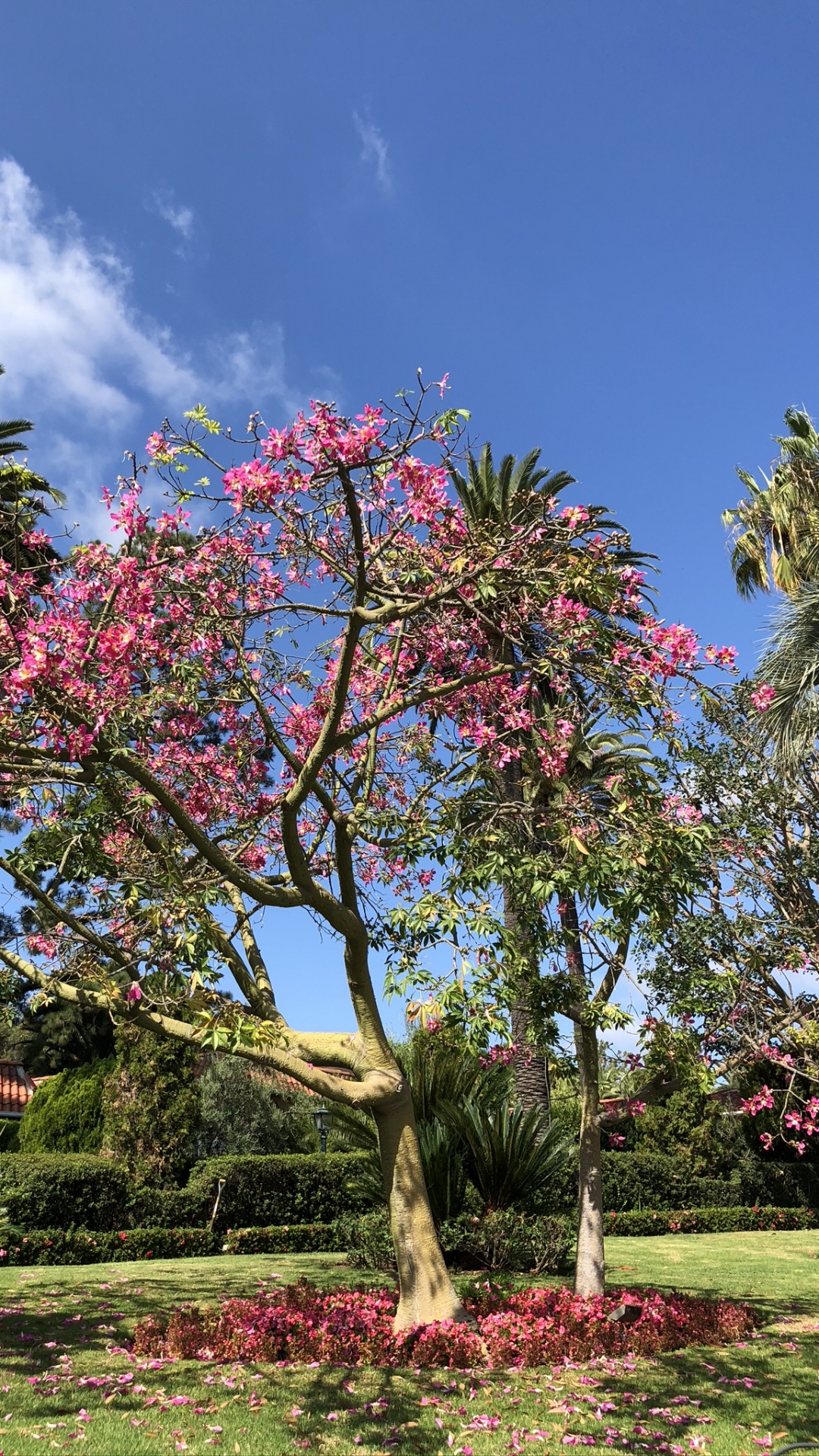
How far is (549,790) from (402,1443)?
5.53 metres

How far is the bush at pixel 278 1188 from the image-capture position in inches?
589

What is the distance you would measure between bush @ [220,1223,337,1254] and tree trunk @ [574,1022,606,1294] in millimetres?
6413

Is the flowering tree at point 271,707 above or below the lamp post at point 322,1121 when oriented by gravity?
above

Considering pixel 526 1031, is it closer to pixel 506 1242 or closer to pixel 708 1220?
pixel 506 1242

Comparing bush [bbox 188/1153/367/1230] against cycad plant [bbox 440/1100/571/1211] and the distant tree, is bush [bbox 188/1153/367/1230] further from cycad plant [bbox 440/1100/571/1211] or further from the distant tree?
the distant tree

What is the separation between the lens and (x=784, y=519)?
64.5 ft

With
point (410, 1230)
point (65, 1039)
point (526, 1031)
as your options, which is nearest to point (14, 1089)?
point (65, 1039)

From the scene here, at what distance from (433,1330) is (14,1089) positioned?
22.7 m

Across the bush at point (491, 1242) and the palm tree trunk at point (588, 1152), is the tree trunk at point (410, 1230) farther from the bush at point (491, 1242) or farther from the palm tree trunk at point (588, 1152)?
the bush at point (491, 1242)

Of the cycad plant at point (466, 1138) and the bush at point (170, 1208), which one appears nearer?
the cycad plant at point (466, 1138)

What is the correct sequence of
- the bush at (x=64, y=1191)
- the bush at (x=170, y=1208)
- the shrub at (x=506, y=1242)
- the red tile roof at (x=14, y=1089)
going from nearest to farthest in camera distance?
1. the shrub at (x=506, y=1242)
2. the bush at (x=64, y=1191)
3. the bush at (x=170, y=1208)
4. the red tile roof at (x=14, y=1089)

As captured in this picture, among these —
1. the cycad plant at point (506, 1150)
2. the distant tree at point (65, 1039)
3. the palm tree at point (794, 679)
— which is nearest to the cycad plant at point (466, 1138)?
the cycad plant at point (506, 1150)

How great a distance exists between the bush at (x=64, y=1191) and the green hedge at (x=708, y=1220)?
30.6 ft

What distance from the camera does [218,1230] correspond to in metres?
14.9
